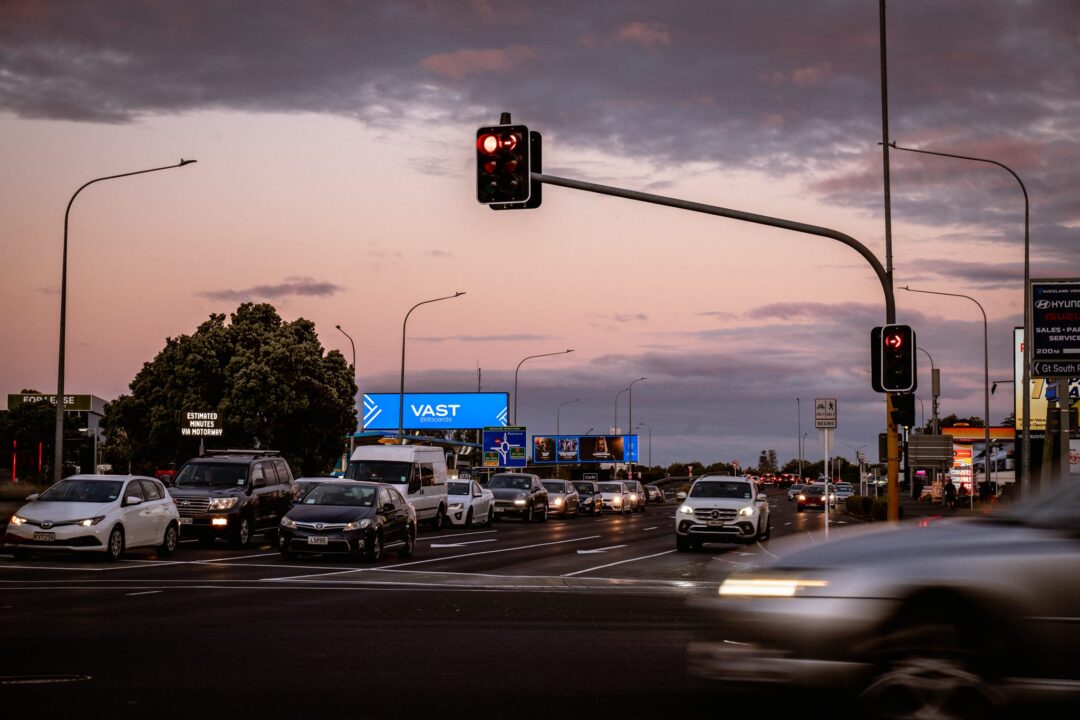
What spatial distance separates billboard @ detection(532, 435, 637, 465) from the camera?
117m

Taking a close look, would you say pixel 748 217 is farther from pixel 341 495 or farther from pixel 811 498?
pixel 811 498

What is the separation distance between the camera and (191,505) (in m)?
28.3

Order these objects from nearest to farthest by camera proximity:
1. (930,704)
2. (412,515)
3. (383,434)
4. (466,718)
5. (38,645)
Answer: (930,704), (466,718), (38,645), (412,515), (383,434)

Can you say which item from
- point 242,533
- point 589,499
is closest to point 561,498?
point 589,499

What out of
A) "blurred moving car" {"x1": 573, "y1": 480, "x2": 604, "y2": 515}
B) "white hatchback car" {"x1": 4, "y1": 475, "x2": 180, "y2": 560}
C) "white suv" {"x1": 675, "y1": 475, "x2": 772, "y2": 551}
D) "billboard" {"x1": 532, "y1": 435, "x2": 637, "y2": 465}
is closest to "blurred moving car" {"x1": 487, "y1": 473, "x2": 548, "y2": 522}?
"blurred moving car" {"x1": 573, "y1": 480, "x2": 604, "y2": 515}

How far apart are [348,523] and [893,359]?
9952 millimetres

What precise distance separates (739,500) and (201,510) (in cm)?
1158

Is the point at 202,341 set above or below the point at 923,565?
above

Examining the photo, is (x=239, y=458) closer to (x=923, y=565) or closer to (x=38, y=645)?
(x=38, y=645)

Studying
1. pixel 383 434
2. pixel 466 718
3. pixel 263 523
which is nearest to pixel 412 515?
pixel 263 523

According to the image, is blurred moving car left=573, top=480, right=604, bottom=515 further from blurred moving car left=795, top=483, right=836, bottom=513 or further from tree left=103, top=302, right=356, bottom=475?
tree left=103, top=302, right=356, bottom=475

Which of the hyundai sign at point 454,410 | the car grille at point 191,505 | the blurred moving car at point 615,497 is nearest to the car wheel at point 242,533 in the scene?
the car grille at point 191,505

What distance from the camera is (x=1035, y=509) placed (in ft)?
23.6

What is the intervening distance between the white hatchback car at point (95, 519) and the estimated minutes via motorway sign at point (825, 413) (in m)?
13.8
